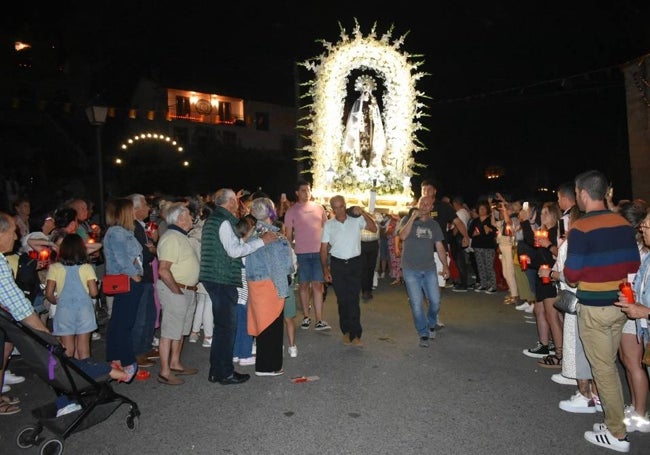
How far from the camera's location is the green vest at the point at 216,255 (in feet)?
17.9

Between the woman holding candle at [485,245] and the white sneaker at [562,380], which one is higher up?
the woman holding candle at [485,245]

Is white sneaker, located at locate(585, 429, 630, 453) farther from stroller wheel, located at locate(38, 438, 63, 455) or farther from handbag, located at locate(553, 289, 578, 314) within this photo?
stroller wheel, located at locate(38, 438, 63, 455)

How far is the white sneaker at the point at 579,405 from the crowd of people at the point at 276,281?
1 centimetres

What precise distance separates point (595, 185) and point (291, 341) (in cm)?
404

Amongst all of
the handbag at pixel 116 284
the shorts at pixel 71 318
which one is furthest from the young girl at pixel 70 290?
the handbag at pixel 116 284

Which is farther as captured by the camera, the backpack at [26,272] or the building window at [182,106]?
the building window at [182,106]

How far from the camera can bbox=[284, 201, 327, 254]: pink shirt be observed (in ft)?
25.8

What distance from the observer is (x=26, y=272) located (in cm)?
567

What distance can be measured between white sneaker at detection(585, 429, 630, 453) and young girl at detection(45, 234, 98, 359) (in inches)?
194

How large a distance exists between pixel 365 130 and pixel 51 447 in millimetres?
10082

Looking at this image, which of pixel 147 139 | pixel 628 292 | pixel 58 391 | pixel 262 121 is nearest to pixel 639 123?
pixel 628 292

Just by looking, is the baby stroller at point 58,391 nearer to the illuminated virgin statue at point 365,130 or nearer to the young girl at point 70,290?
the young girl at point 70,290

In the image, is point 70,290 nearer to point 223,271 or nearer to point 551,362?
point 223,271

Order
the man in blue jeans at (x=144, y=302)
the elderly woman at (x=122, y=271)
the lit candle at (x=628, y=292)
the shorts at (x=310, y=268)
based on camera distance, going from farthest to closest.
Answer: the shorts at (x=310, y=268)
the man in blue jeans at (x=144, y=302)
the elderly woman at (x=122, y=271)
the lit candle at (x=628, y=292)
